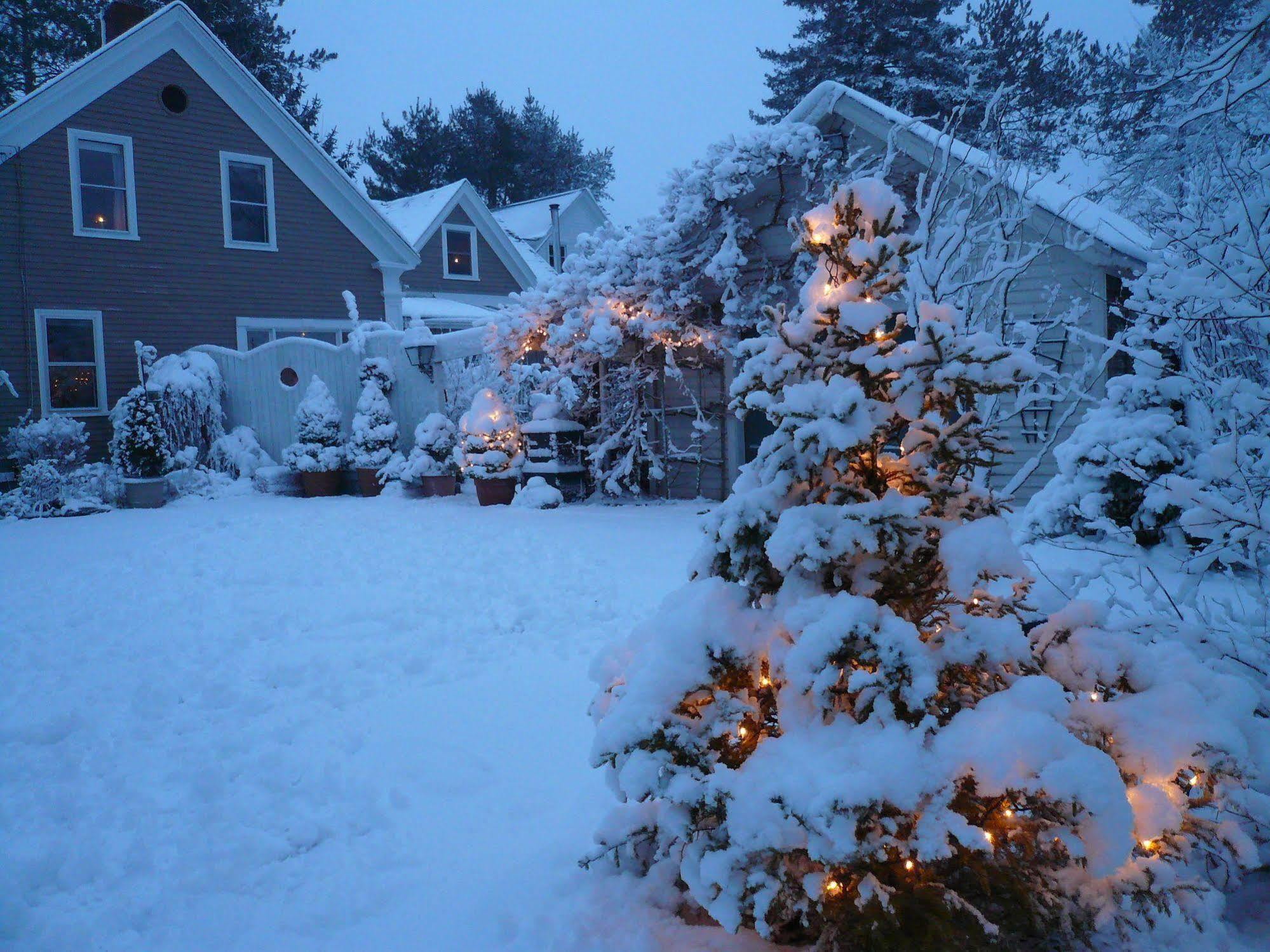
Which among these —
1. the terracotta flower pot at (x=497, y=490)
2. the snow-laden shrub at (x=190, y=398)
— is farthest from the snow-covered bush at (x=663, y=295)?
the snow-laden shrub at (x=190, y=398)

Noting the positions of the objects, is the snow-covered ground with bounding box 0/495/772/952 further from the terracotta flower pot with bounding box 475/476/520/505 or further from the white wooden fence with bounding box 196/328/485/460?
the white wooden fence with bounding box 196/328/485/460

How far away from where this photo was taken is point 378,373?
41.7ft

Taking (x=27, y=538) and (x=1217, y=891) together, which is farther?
(x=27, y=538)

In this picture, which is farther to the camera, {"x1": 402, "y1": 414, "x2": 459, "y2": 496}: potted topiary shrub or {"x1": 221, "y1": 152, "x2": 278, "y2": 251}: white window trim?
{"x1": 221, "y1": 152, "x2": 278, "y2": 251}: white window trim

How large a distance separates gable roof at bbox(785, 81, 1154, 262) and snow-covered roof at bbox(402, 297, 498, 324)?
34.8 ft

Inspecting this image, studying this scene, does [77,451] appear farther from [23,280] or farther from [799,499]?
[799,499]

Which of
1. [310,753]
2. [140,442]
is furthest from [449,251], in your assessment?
[310,753]

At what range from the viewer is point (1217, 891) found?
207cm

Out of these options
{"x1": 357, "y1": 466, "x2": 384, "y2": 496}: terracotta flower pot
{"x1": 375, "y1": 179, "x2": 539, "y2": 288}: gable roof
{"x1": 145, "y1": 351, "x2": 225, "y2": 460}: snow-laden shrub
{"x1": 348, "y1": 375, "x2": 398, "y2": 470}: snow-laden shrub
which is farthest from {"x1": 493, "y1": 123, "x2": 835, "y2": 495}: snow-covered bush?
{"x1": 375, "y1": 179, "x2": 539, "y2": 288}: gable roof

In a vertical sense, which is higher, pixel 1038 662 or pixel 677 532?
pixel 1038 662

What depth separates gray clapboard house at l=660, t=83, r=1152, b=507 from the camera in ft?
24.2

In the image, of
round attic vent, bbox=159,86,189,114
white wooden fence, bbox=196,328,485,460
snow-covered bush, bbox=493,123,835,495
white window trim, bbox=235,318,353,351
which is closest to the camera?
snow-covered bush, bbox=493,123,835,495

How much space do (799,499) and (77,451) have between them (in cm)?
1264

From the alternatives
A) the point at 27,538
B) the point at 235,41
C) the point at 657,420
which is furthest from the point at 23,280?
the point at 235,41
